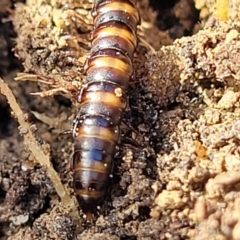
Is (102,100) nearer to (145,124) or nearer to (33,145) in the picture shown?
(145,124)

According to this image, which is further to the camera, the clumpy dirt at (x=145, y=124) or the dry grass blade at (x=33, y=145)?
the dry grass blade at (x=33, y=145)

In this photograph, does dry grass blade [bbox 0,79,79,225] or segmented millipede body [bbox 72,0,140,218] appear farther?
dry grass blade [bbox 0,79,79,225]

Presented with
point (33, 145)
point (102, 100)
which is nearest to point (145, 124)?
point (102, 100)

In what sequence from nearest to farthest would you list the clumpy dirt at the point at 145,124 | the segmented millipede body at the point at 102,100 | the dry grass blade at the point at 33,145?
1. the clumpy dirt at the point at 145,124
2. the segmented millipede body at the point at 102,100
3. the dry grass blade at the point at 33,145

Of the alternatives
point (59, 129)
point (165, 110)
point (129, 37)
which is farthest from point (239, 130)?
point (59, 129)

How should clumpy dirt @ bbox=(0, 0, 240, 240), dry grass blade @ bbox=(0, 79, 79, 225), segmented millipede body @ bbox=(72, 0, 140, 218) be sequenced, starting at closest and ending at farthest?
1. clumpy dirt @ bbox=(0, 0, 240, 240)
2. segmented millipede body @ bbox=(72, 0, 140, 218)
3. dry grass blade @ bbox=(0, 79, 79, 225)

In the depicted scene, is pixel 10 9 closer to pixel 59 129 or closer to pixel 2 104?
pixel 2 104
